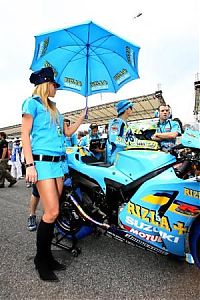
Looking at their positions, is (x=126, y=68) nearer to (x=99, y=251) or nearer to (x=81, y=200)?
(x=81, y=200)

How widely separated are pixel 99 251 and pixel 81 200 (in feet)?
1.95

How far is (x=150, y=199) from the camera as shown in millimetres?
2146

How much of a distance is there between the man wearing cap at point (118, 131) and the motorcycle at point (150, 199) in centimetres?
64

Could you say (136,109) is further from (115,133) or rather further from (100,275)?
(100,275)

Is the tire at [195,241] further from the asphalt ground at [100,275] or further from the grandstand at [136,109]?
the grandstand at [136,109]

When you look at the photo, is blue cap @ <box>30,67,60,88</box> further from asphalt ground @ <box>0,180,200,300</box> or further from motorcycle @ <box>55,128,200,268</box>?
asphalt ground @ <box>0,180,200,300</box>

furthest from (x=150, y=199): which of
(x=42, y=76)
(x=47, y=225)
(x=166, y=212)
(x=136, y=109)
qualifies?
(x=136, y=109)

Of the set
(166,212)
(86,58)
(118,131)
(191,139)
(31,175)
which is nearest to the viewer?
(191,139)

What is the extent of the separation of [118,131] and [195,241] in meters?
1.80

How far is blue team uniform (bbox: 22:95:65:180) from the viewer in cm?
238

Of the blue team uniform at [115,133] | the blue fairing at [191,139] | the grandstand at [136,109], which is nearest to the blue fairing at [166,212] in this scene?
the blue fairing at [191,139]

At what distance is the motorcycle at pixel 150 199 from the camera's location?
79.7 inches

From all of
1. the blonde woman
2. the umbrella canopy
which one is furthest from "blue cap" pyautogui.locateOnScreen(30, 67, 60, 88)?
the umbrella canopy

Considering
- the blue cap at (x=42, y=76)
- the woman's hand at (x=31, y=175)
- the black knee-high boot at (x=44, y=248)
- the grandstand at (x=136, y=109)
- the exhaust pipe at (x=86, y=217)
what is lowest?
the black knee-high boot at (x=44, y=248)
